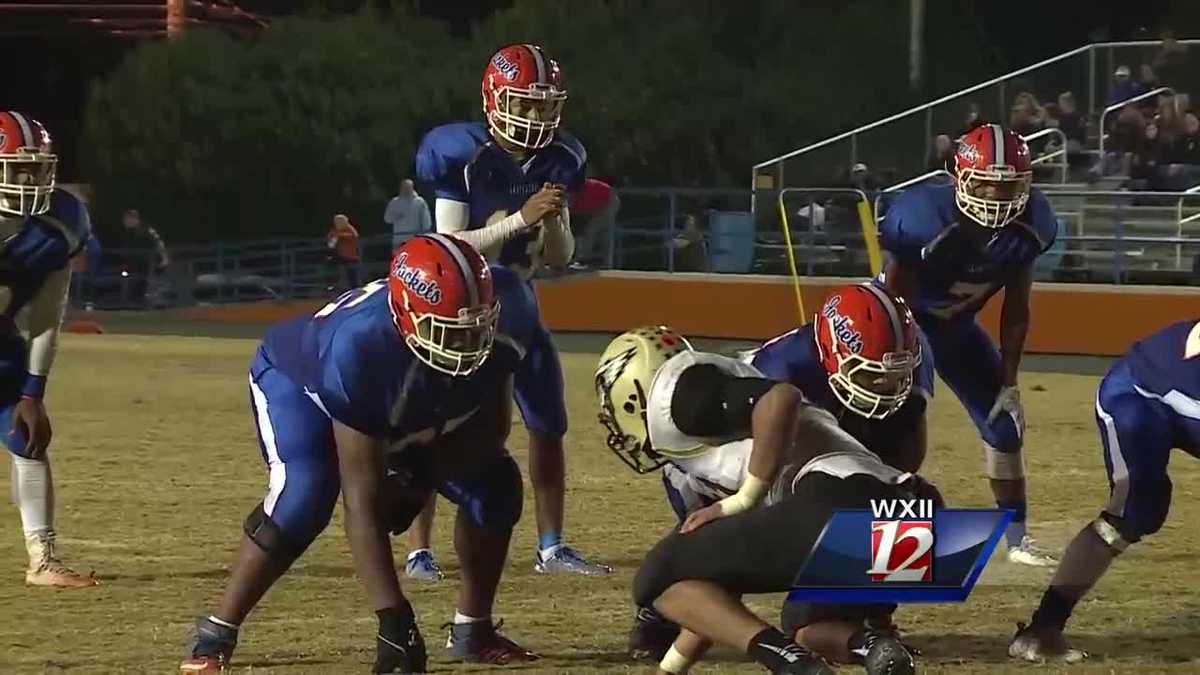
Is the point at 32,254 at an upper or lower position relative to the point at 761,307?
upper

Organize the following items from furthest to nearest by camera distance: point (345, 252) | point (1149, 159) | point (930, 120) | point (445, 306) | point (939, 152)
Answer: point (345, 252) < point (930, 120) < point (939, 152) < point (1149, 159) < point (445, 306)

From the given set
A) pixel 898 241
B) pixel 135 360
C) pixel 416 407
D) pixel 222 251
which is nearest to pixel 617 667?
pixel 416 407

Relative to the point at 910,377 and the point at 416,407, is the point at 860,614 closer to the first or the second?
the point at 910,377

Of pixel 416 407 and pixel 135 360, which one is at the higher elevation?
pixel 416 407

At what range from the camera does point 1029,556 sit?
27.9 feet

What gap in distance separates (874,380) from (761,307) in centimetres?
1627

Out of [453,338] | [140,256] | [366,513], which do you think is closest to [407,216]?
[140,256]

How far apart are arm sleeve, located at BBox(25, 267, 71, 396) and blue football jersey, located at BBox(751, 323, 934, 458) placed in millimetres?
2680

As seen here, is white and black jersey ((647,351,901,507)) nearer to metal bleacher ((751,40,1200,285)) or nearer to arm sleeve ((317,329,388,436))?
arm sleeve ((317,329,388,436))

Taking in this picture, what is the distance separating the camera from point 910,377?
5906 millimetres

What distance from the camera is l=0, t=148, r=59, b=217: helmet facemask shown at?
7730 millimetres

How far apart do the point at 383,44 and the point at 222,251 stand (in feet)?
15.7

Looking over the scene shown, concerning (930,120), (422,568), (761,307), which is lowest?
(761,307)

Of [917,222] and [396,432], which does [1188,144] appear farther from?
[396,432]
